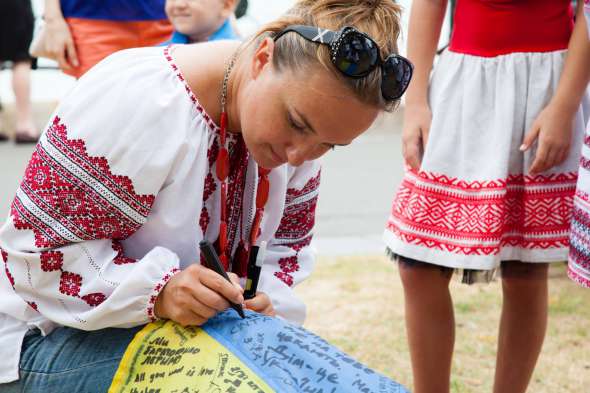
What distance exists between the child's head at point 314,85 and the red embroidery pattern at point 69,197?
9.9 inches

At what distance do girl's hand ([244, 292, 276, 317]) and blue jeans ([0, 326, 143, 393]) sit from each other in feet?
0.69

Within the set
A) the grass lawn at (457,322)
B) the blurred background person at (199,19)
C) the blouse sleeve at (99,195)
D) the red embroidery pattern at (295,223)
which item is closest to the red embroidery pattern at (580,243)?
the red embroidery pattern at (295,223)

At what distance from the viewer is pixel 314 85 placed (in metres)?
1.47

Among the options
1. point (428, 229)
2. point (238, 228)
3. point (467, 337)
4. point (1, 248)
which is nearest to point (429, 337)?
point (428, 229)

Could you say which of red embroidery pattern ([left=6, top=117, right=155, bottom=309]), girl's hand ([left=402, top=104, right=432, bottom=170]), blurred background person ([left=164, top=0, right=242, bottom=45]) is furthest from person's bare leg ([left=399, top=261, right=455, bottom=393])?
blurred background person ([left=164, top=0, right=242, bottom=45])

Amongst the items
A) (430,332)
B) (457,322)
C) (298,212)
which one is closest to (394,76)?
(298,212)

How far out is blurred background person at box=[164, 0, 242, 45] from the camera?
2.79 meters

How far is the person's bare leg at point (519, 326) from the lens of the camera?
215 cm

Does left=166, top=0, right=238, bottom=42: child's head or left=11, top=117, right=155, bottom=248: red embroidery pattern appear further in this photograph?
left=166, top=0, right=238, bottom=42: child's head

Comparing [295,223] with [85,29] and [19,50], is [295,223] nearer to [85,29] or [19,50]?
[85,29]

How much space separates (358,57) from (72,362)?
2.50 feet

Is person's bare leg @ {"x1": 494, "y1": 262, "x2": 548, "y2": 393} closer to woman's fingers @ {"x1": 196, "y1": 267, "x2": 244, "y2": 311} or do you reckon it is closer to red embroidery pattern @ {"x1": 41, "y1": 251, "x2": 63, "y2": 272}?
woman's fingers @ {"x1": 196, "y1": 267, "x2": 244, "y2": 311}

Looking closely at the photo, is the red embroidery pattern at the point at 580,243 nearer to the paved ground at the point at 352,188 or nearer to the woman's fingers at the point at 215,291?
the woman's fingers at the point at 215,291

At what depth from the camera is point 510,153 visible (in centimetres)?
204
